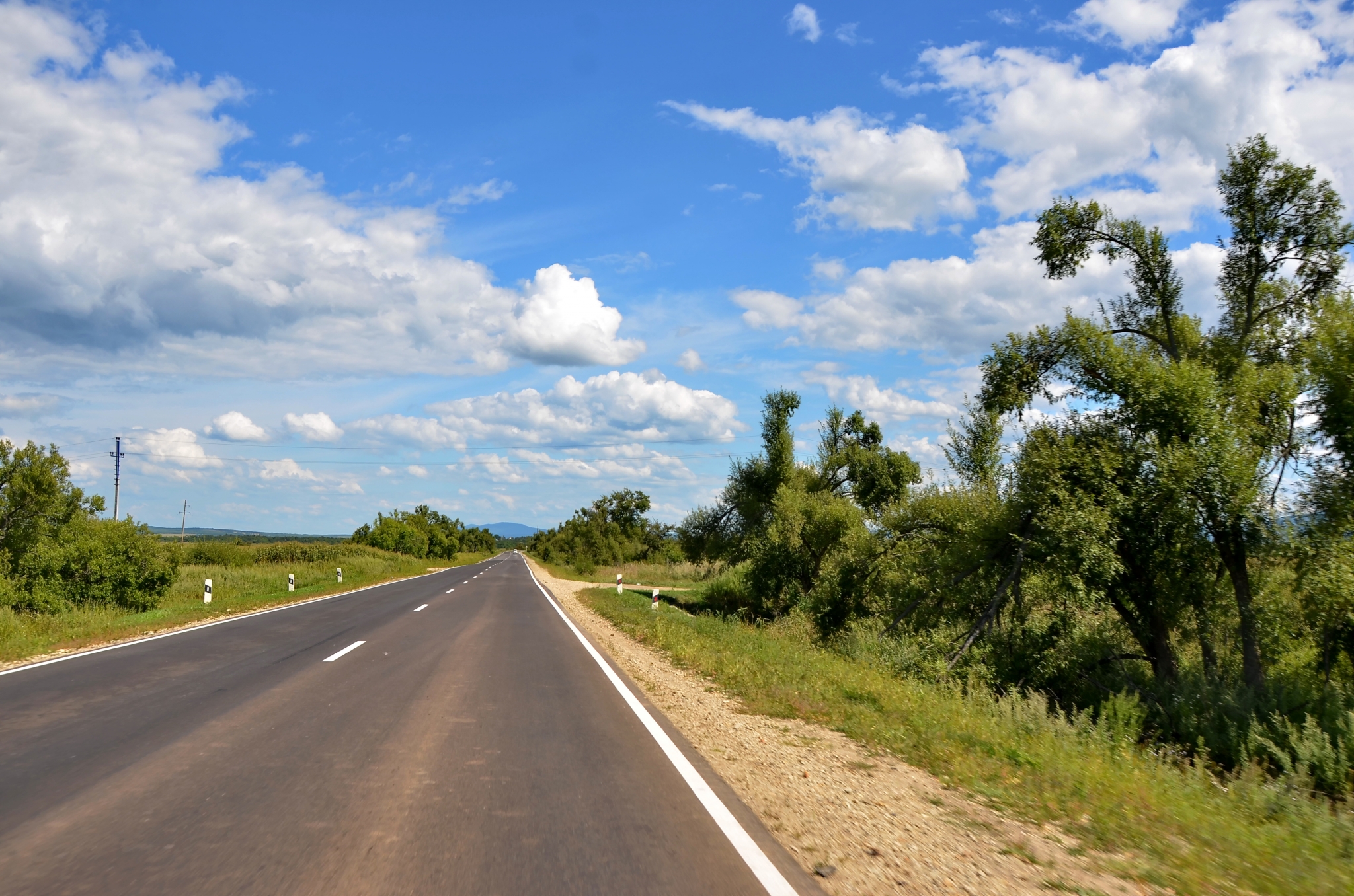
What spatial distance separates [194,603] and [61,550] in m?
5.61

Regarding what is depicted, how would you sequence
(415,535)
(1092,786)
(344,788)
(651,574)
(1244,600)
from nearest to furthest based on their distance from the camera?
1. (344,788)
2. (1092,786)
3. (1244,600)
4. (651,574)
5. (415,535)

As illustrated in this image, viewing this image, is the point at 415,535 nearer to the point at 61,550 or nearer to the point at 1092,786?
the point at 61,550

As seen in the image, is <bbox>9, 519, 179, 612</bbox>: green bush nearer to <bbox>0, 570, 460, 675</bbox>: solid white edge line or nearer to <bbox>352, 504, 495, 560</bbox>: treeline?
<bbox>0, 570, 460, 675</bbox>: solid white edge line

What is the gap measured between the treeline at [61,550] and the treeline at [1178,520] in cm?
2442

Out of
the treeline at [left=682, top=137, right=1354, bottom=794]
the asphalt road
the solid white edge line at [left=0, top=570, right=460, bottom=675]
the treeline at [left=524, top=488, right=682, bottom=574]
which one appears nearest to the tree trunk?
the treeline at [left=682, top=137, right=1354, bottom=794]

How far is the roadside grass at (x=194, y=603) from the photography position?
1396 centimetres

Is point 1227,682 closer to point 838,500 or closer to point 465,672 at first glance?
point 465,672

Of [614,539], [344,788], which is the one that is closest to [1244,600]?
[344,788]

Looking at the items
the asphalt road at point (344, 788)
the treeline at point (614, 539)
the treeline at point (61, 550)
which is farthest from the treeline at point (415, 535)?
the asphalt road at point (344, 788)

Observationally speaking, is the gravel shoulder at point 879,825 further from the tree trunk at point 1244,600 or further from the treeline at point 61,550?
the treeline at point 61,550

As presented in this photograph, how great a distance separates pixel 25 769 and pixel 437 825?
3.53 metres

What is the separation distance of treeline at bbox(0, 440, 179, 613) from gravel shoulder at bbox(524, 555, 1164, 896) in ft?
85.1

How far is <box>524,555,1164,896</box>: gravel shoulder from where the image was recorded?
443 centimetres

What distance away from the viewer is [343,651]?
13453mm
